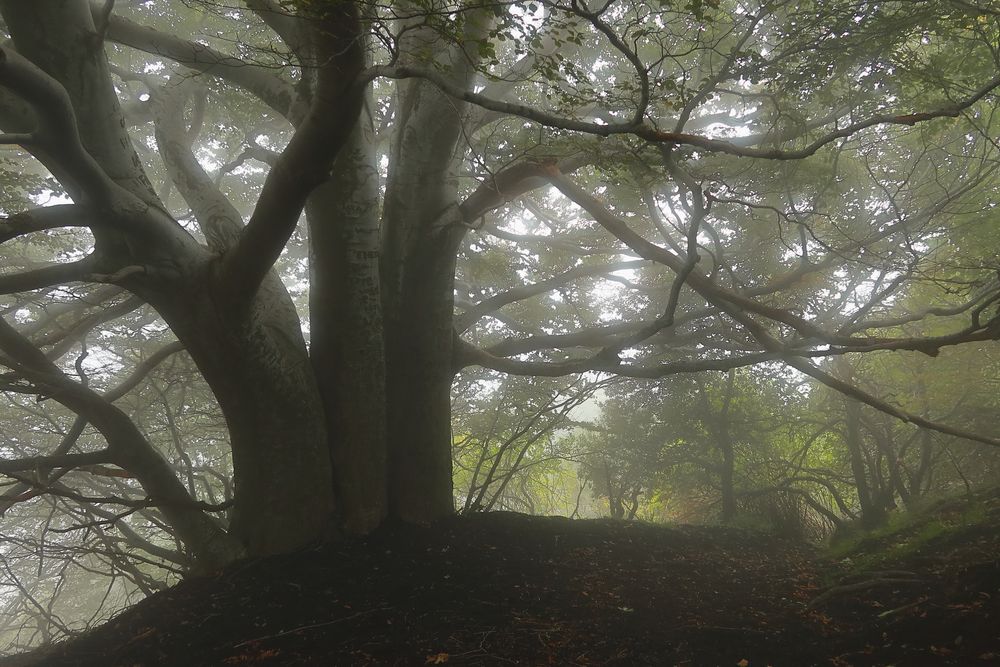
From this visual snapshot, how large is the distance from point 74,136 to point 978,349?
855 cm

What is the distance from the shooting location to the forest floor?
7.20ft

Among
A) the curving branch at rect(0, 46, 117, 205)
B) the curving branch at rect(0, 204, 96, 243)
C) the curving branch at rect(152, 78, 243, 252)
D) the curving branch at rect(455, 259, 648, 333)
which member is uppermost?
the curving branch at rect(152, 78, 243, 252)

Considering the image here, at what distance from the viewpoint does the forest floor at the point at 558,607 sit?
2193mm

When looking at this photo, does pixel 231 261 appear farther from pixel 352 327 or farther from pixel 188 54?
pixel 188 54

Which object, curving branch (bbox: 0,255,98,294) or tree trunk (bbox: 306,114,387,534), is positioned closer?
curving branch (bbox: 0,255,98,294)

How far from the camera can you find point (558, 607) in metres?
2.73

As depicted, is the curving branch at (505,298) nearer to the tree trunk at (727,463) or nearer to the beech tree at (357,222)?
the beech tree at (357,222)

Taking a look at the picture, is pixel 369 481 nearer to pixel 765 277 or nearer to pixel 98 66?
pixel 98 66

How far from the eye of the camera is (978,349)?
21.0 ft

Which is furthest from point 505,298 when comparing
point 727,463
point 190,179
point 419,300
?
point 727,463

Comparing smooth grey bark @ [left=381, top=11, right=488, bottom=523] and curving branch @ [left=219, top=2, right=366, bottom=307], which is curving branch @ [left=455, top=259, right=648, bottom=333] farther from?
curving branch @ [left=219, top=2, right=366, bottom=307]

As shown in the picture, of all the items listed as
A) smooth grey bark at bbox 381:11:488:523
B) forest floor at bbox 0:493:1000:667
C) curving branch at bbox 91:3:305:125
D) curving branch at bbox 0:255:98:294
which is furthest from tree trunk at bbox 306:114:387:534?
curving branch at bbox 0:255:98:294

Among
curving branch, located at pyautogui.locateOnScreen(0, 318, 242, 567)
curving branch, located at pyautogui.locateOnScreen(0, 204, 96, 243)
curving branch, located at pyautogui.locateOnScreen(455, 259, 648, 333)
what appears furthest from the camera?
curving branch, located at pyautogui.locateOnScreen(455, 259, 648, 333)

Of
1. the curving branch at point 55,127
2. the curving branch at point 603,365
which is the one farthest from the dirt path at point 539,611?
the curving branch at point 55,127
